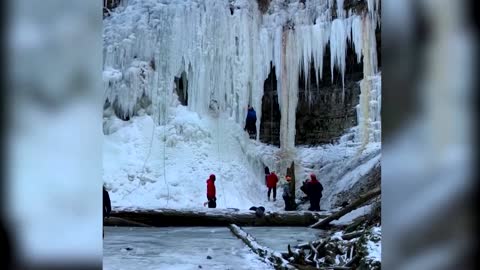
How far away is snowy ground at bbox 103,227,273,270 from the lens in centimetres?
362

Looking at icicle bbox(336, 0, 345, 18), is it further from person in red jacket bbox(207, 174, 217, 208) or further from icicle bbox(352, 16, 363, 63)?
person in red jacket bbox(207, 174, 217, 208)

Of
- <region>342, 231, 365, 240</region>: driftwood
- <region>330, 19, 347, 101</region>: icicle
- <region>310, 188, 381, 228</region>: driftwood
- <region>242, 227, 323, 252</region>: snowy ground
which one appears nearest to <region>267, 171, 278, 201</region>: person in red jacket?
<region>242, 227, 323, 252</region>: snowy ground

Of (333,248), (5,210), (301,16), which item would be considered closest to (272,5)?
(301,16)

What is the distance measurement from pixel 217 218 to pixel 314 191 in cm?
77

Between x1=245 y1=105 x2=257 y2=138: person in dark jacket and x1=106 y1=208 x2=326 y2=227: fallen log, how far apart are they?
64cm

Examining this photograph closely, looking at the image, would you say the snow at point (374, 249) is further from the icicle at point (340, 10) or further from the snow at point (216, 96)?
the icicle at point (340, 10)

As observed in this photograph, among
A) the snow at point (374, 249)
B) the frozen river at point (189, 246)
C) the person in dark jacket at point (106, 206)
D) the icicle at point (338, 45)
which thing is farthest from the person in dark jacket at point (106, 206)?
the icicle at point (338, 45)

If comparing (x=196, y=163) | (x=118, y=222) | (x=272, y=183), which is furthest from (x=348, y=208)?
(x=118, y=222)

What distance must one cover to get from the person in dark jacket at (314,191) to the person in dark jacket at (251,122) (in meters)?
0.59

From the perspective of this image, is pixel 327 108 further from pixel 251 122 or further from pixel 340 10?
pixel 340 10

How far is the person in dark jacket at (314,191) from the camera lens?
3.97m

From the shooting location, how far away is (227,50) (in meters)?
4.17

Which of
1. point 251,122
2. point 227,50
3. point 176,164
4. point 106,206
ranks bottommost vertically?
point 106,206

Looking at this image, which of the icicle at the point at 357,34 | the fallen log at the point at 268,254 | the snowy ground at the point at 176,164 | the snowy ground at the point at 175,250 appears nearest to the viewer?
the snowy ground at the point at 175,250
